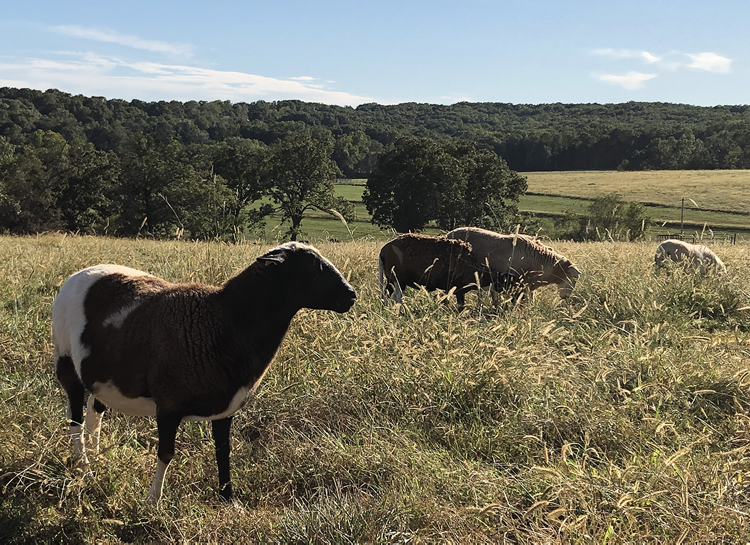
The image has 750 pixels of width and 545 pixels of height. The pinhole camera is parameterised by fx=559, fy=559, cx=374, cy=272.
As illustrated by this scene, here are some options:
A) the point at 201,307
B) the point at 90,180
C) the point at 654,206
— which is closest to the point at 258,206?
the point at 90,180

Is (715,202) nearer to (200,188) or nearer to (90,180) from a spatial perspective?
(200,188)

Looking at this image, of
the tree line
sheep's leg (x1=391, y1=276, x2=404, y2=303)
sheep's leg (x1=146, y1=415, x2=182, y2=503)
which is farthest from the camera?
the tree line

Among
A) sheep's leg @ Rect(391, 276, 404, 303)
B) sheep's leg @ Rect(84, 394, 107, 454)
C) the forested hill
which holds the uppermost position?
the forested hill

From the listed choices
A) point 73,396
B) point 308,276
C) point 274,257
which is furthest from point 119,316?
point 308,276

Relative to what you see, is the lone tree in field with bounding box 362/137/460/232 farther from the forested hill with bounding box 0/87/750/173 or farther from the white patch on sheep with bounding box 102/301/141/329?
the white patch on sheep with bounding box 102/301/141/329

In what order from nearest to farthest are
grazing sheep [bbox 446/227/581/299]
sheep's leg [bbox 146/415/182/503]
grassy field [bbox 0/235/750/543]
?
grassy field [bbox 0/235/750/543]
sheep's leg [bbox 146/415/182/503]
grazing sheep [bbox 446/227/581/299]

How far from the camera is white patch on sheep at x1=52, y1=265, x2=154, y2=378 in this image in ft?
13.2

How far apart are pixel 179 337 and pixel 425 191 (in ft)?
135

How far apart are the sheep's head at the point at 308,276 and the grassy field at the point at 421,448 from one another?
118 centimetres

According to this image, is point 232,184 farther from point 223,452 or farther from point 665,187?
point 665,187

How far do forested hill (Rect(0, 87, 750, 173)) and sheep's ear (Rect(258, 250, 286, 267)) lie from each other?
2587 inches

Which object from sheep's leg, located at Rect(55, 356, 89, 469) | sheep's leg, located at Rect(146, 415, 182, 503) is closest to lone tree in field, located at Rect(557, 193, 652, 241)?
sheep's leg, located at Rect(55, 356, 89, 469)

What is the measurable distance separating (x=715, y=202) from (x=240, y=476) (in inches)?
2593

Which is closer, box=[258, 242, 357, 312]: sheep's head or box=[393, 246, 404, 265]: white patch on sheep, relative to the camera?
box=[258, 242, 357, 312]: sheep's head
